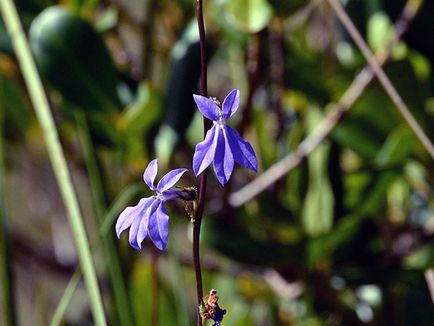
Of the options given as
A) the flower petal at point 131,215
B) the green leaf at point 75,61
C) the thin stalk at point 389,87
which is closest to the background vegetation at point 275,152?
the green leaf at point 75,61

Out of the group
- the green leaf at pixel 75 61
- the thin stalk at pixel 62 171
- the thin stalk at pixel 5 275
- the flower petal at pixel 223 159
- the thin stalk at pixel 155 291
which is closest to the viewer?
the flower petal at pixel 223 159

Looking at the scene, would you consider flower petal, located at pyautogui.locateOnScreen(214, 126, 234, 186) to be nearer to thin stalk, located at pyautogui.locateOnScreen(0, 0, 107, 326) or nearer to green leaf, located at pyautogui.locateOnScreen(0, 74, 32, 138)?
thin stalk, located at pyautogui.locateOnScreen(0, 0, 107, 326)

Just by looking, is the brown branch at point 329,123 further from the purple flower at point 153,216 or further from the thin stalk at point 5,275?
the purple flower at point 153,216

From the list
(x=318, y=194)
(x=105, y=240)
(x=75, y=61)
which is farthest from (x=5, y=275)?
(x=318, y=194)

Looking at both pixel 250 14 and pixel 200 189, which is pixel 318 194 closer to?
pixel 250 14

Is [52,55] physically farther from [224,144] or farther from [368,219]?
[224,144]
